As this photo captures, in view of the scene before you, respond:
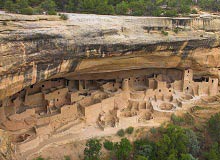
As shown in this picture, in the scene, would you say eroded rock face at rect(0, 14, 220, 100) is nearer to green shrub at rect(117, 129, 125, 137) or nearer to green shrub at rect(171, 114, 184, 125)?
green shrub at rect(171, 114, 184, 125)

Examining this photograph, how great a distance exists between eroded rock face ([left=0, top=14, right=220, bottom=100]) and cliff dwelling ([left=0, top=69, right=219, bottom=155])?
1481 millimetres

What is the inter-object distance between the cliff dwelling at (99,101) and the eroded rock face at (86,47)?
148cm

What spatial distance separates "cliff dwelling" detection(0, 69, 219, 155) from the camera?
14781 millimetres

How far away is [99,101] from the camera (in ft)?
56.5

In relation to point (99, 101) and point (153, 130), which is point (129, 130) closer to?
point (153, 130)

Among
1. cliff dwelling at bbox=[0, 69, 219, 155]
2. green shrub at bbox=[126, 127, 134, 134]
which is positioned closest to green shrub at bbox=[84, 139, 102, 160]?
cliff dwelling at bbox=[0, 69, 219, 155]

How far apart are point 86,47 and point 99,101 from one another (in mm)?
5078

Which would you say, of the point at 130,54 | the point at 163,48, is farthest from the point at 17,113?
the point at 163,48

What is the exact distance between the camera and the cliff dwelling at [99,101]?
14.8m

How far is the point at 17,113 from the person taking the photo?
15.1m

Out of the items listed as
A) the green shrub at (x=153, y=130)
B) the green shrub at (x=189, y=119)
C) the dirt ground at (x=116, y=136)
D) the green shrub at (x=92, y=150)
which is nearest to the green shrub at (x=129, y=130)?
the dirt ground at (x=116, y=136)

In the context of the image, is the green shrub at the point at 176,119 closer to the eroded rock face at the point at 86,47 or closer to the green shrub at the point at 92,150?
the eroded rock face at the point at 86,47

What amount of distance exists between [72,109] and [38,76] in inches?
168

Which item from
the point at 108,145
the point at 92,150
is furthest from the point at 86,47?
the point at 108,145
